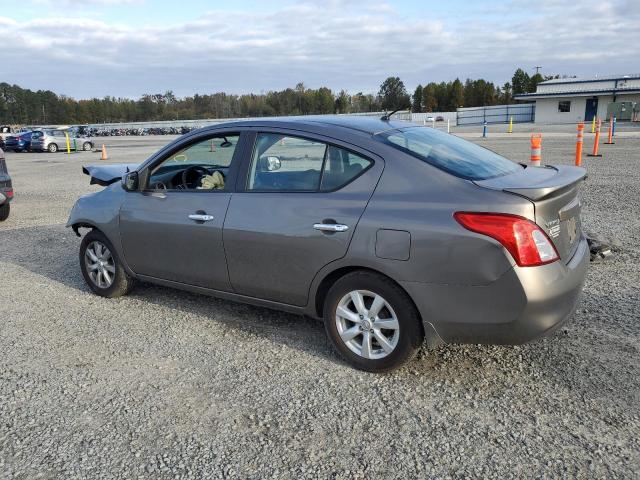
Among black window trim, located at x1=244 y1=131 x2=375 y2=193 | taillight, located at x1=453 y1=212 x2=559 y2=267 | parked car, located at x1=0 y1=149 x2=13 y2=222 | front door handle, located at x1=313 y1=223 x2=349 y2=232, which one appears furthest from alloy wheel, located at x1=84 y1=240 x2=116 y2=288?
parked car, located at x1=0 y1=149 x2=13 y2=222

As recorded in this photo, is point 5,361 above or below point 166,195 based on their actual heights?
below

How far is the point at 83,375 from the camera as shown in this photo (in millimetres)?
3830

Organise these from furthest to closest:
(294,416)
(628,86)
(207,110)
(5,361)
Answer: (207,110)
(628,86)
(5,361)
(294,416)

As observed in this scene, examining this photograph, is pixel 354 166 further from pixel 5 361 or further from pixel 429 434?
pixel 5 361

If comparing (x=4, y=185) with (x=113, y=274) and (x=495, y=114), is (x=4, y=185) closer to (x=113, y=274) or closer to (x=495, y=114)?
(x=113, y=274)

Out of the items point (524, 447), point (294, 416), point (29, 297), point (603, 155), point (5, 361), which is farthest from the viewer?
point (603, 155)

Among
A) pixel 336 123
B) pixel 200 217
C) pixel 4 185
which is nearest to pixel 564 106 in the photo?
pixel 4 185

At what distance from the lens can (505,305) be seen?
3.17 m

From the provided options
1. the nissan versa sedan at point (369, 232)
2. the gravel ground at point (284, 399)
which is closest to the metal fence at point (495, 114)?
the gravel ground at point (284, 399)

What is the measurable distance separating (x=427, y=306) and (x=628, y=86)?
62913 millimetres

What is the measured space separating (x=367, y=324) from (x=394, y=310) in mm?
244

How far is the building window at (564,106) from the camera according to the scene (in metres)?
58.8

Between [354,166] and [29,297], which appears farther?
[29,297]

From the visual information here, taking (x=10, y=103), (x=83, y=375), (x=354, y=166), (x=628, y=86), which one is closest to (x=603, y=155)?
(x=354, y=166)
